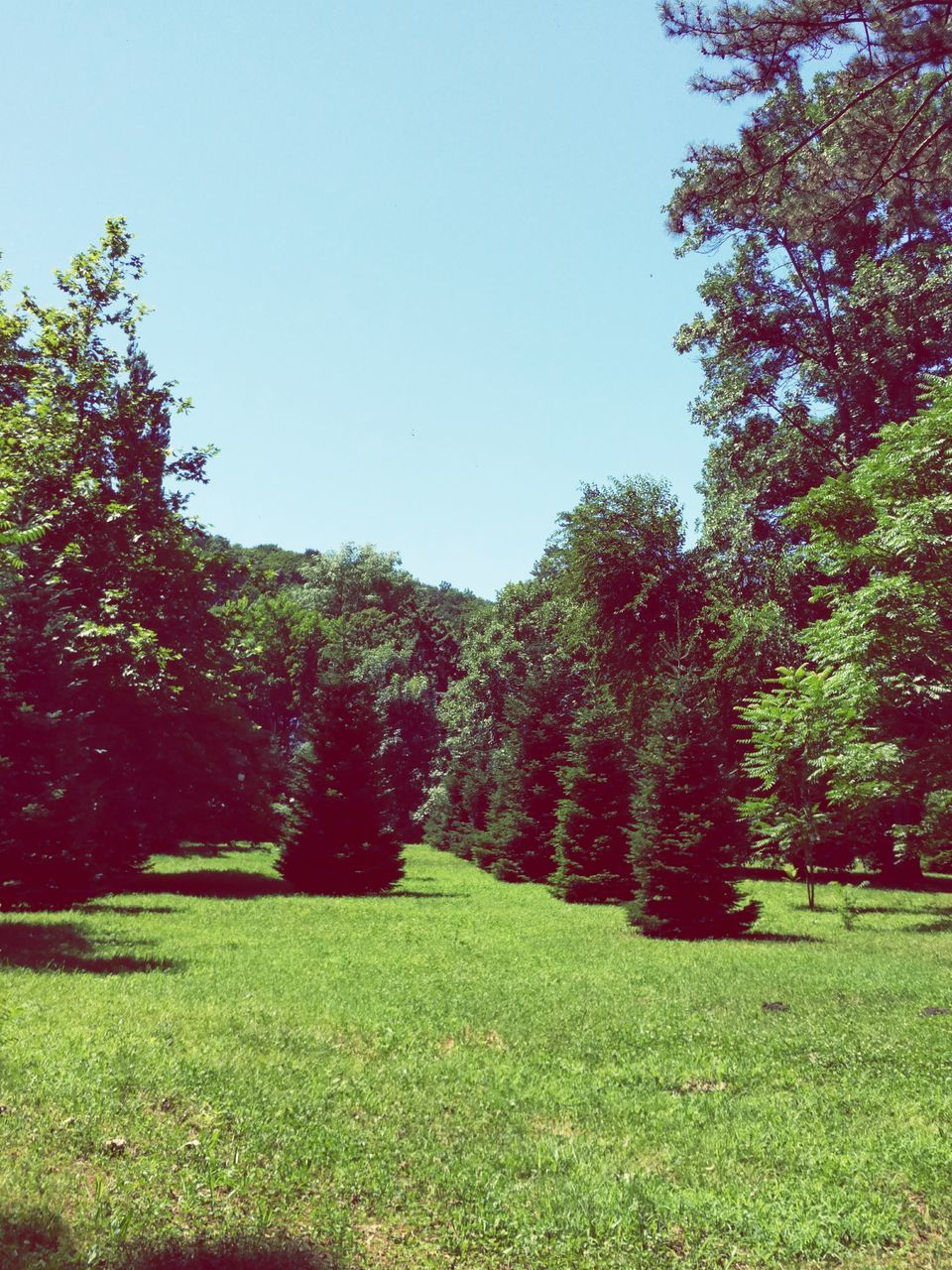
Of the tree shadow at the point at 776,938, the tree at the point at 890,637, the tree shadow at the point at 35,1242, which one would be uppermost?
the tree at the point at 890,637

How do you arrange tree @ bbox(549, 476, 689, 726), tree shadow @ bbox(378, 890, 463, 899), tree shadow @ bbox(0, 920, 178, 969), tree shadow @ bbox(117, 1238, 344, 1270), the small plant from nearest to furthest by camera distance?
tree shadow @ bbox(117, 1238, 344, 1270) → tree shadow @ bbox(0, 920, 178, 969) → the small plant → tree shadow @ bbox(378, 890, 463, 899) → tree @ bbox(549, 476, 689, 726)

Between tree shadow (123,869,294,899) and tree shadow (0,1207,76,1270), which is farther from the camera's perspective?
tree shadow (123,869,294,899)

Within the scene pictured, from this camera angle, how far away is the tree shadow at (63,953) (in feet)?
38.4

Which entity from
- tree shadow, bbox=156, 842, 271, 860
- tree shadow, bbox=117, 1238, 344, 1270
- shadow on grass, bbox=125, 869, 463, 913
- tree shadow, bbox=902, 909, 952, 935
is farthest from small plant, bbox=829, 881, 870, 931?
tree shadow, bbox=156, 842, 271, 860

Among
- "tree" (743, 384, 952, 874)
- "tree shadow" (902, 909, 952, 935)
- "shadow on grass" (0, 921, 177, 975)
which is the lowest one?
"shadow on grass" (0, 921, 177, 975)

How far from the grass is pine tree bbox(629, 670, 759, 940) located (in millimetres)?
4181

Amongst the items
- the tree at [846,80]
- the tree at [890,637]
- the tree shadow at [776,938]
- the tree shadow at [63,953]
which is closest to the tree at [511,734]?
the tree at [890,637]

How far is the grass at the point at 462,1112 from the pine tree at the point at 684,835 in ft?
13.7

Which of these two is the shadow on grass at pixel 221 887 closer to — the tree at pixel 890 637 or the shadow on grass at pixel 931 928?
the tree at pixel 890 637

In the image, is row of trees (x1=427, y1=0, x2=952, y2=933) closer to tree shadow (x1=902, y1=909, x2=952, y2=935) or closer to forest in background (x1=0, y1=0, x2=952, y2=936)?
forest in background (x1=0, y1=0, x2=952, y2=936)

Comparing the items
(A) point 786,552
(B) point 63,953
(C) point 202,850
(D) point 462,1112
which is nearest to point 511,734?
(A) point 786,552

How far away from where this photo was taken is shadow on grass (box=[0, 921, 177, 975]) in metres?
11.7

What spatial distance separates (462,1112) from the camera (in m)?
7.06

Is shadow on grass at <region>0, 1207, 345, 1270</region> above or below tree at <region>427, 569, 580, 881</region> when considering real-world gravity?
below
